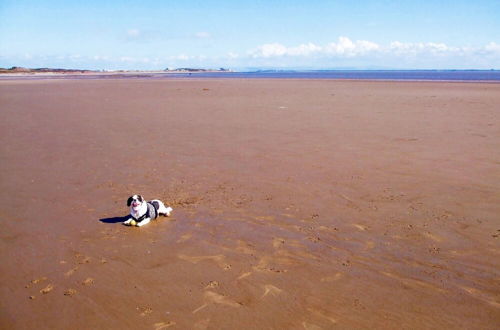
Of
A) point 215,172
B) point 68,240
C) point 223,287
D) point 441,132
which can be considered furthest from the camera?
point 441,132

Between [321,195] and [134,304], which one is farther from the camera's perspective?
[321,195]

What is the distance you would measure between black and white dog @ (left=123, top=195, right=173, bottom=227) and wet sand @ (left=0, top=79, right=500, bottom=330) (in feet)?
0.39

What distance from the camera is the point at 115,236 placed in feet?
18.4

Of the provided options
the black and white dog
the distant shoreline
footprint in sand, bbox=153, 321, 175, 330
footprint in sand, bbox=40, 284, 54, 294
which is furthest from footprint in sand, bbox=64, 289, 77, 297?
the distant shoreline

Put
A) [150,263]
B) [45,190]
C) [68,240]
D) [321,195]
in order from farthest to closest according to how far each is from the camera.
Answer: [45,190], [321,195], [68,240], [150,263]

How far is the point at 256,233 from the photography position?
221 inches

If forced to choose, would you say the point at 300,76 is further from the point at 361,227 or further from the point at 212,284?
the point at 212,284

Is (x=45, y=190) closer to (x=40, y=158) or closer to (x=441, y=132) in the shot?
(x=40, y=158)

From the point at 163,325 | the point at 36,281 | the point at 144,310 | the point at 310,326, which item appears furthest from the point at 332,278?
the point at 36,281

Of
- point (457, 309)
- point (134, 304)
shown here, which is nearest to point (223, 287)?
point (134, 304)

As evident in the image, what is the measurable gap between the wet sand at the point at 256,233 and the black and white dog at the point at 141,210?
118 millimetres

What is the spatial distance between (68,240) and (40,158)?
5057 mm

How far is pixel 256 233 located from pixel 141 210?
5.41ft

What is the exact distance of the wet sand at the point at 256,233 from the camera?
154 inches
